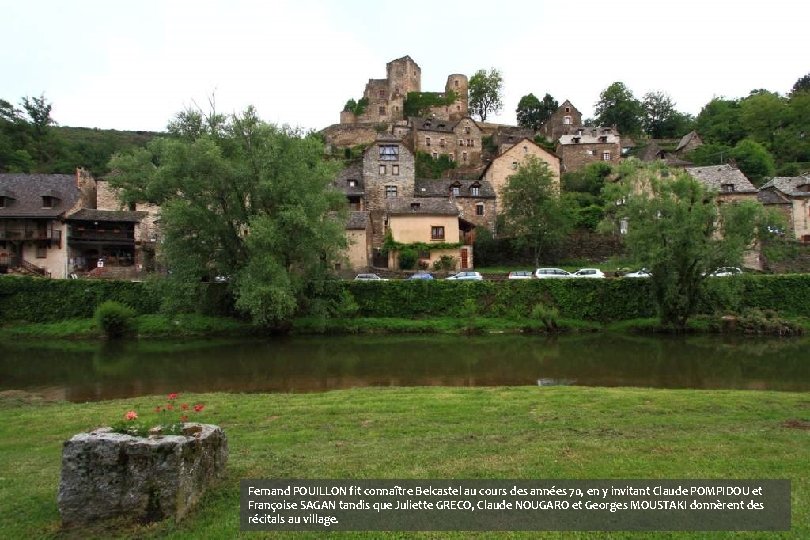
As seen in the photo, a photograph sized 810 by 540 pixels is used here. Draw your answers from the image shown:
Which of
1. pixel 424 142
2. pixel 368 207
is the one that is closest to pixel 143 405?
pixel 368 207

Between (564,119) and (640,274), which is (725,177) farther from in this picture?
(564,119)

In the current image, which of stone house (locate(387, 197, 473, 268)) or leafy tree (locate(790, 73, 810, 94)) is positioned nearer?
stone house (locate(387, 197, 473, 268))

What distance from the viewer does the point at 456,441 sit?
318 inches

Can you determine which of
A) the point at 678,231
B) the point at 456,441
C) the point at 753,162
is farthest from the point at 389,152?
the point at 456,441

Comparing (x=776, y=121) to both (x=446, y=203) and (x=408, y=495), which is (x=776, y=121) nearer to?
(x=446, y=203)

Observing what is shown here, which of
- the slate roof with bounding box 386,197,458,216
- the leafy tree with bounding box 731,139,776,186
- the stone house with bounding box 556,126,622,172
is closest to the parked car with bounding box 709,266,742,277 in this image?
the slate roof with bounding box 386,197,458,216

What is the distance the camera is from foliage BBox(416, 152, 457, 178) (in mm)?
67312

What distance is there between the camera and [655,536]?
4.76m

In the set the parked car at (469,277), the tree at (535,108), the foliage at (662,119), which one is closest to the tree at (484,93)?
the tree at (535,108)

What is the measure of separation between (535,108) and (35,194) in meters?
80.5

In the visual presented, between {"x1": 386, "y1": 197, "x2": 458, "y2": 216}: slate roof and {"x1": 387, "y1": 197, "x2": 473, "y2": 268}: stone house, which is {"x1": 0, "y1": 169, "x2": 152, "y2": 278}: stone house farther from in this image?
{"x1": 386, "y1": 197, "x2": 458, "y2": 216}: slate roof

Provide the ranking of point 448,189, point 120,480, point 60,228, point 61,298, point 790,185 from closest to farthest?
1. point 120,480
2. point 61,298
3. point 60,228
4. point 790,185
5. point 448,189

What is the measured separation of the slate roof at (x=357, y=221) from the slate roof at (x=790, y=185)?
131ft

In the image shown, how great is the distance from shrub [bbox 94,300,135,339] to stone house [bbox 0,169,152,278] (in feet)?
42.7
